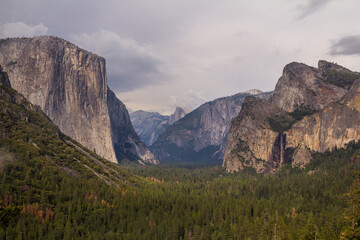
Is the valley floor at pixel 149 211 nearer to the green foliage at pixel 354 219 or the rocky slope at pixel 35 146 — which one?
the rocky slope at pixel 35 146

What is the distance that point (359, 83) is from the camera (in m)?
199

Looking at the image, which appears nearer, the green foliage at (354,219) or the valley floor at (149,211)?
the green foliage at (354,219)

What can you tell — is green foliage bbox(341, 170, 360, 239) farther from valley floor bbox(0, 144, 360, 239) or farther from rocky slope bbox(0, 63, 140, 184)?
rocky slope bbox(0, 63, 140, 184)

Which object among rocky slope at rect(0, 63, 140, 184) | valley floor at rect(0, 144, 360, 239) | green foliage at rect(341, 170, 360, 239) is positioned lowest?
valley floor at rect(0, 144, 360, 239)

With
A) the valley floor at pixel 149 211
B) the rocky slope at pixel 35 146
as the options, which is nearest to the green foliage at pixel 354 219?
the valley floor at pixel 149 211

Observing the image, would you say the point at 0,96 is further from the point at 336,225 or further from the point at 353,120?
the point at 353,120

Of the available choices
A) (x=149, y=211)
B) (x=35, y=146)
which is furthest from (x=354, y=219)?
(x=35, y=146)

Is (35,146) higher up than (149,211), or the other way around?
(35,146)

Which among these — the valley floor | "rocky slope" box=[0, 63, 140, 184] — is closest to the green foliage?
the valley floor

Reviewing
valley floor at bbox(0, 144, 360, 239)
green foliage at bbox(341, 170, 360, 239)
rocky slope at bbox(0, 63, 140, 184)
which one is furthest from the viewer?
rocky slope at bbox(0, 63, 140, 184)

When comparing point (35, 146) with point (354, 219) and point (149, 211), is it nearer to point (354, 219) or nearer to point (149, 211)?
point (149, 211)

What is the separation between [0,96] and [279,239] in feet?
530

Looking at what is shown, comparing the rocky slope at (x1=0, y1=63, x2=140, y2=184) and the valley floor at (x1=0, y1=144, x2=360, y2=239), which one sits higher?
the rocky slope at (x1=0, y1=63, x2=140, y2=184)

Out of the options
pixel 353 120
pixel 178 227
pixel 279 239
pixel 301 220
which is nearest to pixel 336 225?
pixel 301 220
